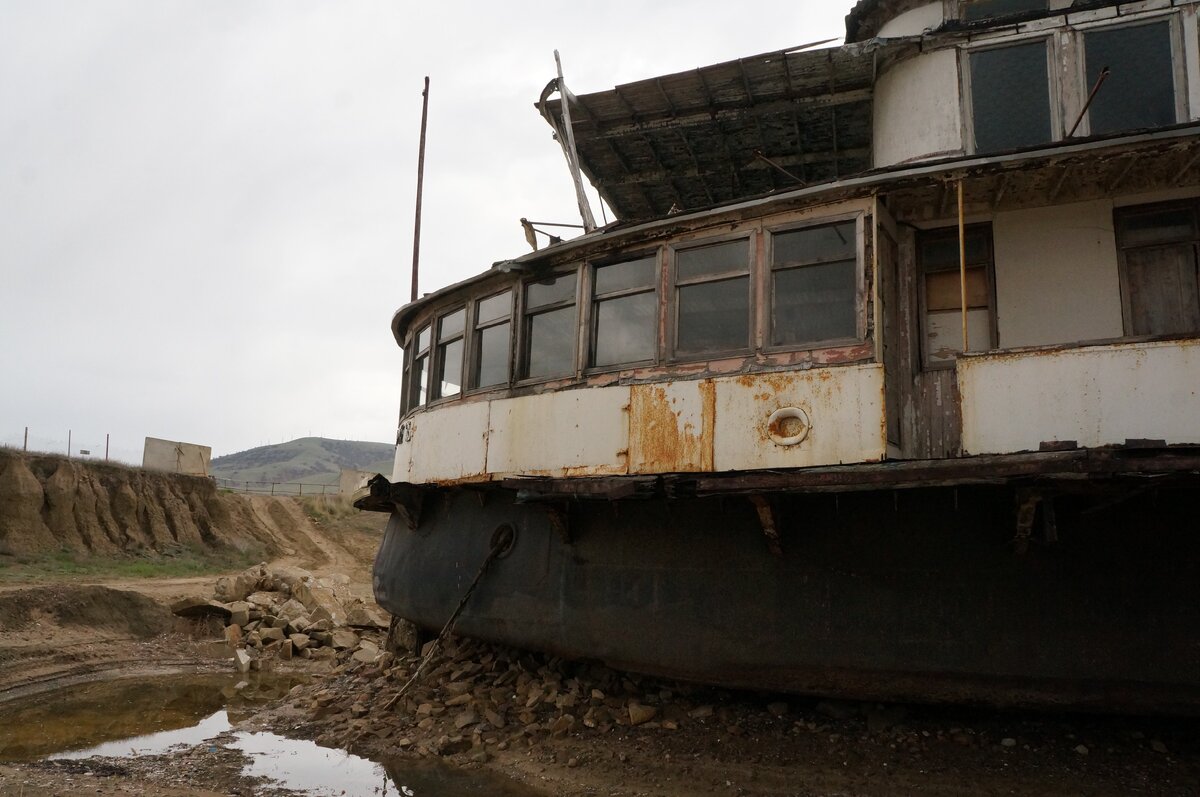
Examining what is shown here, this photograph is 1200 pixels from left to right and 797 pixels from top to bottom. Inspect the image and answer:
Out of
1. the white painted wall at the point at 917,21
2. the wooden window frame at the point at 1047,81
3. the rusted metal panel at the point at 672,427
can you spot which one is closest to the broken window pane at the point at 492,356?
the rusted metal panel at the point at 672,427

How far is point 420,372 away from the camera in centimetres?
1184

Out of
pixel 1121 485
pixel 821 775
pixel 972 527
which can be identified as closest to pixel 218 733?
pixel 821 775

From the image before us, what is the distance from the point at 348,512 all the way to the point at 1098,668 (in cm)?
3812

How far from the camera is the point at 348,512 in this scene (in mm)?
40875

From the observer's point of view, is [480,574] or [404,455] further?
[404,455]

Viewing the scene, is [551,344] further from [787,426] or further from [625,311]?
[787,426]

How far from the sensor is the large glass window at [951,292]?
764 cm

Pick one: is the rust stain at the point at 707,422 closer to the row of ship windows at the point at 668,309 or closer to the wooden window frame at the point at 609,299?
the row of ship windows at the point at 668,309

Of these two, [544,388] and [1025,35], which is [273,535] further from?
[1025,35]

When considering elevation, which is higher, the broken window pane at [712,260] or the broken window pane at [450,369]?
the broken window pane at [712,260]

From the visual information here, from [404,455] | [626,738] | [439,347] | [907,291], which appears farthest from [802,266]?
[404,455]

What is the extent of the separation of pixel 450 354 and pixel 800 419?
5.12 meters

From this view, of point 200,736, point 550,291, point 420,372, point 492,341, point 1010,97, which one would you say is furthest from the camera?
point 420,372

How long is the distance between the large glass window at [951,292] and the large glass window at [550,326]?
3.43 meters
